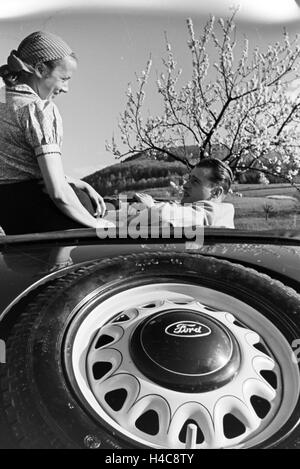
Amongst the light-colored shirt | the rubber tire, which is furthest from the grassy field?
the rubber tire

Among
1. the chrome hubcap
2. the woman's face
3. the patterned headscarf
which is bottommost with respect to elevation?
the chrome hubcap

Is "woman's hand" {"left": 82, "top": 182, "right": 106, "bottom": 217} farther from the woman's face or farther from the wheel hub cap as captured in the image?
the wheel hub cap

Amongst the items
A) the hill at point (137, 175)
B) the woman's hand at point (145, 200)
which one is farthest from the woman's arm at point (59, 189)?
the hill at point (137, 175)

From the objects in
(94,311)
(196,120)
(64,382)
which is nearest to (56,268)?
(94,311)

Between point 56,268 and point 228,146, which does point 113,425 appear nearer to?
point 56,268

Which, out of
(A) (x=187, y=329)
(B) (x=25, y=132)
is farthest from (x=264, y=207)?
(A) (x=187, y=329)

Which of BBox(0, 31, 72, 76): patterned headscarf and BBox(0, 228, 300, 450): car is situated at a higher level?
BBox(0, 31, 72, 76): patterned headscarf

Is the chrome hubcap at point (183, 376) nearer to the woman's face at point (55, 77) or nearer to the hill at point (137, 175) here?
the woman's face at point (55, 77)

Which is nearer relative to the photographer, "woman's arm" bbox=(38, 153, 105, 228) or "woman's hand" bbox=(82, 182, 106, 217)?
"woman's arm" bbox=(38, 153, 105, 228)

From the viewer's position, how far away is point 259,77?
30.5 ft

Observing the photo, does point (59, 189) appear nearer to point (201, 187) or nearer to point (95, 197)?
point (95, 197)

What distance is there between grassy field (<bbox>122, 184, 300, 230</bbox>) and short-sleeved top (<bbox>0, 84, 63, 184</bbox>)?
20.0ft

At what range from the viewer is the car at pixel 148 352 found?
1.12 m

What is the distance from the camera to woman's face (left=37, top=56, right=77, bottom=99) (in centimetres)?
244
